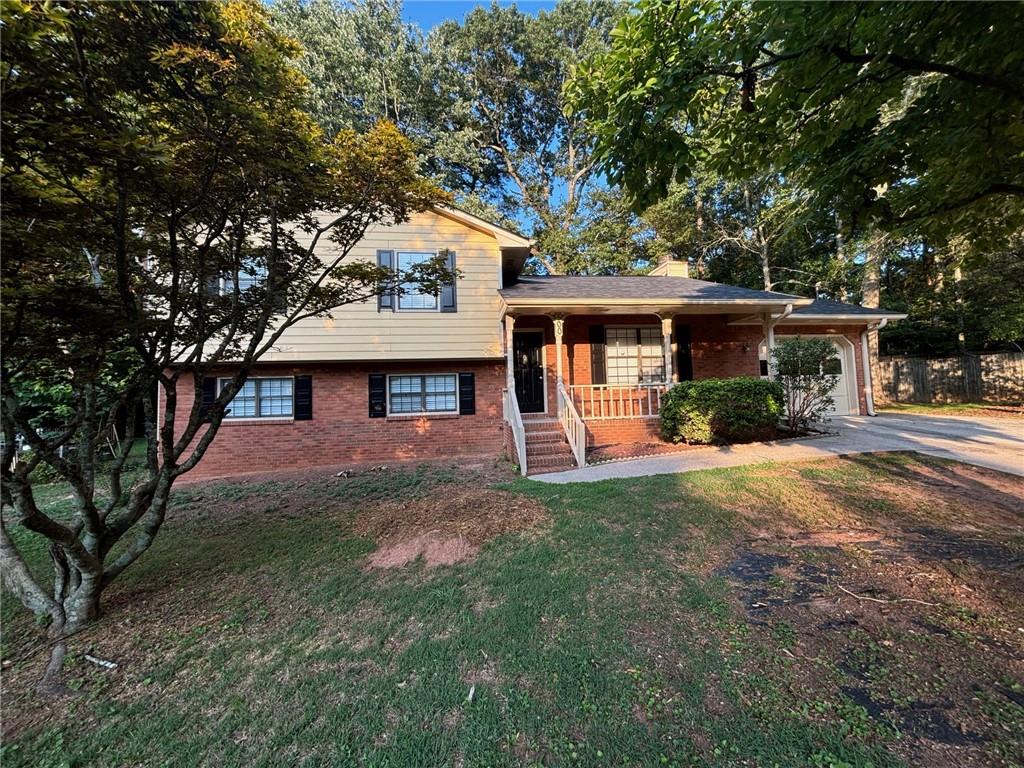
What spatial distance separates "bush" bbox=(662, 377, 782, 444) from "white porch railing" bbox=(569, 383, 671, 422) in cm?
82

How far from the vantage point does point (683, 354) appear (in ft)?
35.5

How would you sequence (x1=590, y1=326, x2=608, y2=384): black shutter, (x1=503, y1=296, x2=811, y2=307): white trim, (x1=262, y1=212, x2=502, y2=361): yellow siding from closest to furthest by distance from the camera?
(x1=503, y1=296, x2=811, y2=307): white trim < (x1=262, y1=212, x2=502, y2=361): yellow siding < (x1=590, y1=326, x2=608, y2=384): black shutter

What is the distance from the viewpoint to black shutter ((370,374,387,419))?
9727 millimetres

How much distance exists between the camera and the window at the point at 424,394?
991 cm

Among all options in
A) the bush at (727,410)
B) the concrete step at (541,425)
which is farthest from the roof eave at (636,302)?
the concrete step at (541,425)

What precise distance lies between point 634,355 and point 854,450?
4.85m

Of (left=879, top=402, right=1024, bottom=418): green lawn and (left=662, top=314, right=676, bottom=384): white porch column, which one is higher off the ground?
(left=662, top=314, right=676, bottom=384): white porch column

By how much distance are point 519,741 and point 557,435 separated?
6.38 metres

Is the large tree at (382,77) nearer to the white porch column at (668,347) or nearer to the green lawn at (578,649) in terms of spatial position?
the white porch column at (668,347)

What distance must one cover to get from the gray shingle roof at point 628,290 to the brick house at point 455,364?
8 centimetres

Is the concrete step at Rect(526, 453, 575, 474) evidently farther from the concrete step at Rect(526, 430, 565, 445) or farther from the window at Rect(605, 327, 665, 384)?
the window at Rect(605, 327, 665, 384)

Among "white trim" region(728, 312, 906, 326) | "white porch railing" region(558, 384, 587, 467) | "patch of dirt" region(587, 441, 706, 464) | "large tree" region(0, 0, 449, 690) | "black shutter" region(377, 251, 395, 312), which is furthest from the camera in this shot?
"white trim" region(728, 312, 906, 326)

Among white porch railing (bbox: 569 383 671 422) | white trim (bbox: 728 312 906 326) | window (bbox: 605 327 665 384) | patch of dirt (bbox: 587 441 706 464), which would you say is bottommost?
patch of dirt (bbox: 587 441 706 464)

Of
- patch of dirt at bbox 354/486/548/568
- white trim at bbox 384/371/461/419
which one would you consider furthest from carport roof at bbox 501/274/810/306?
patch of dirt at bbox 354/486/548/568
